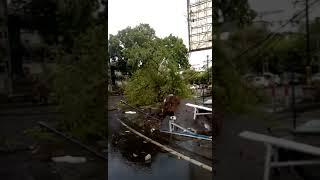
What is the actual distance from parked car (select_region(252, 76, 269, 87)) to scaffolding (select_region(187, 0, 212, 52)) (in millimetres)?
2838

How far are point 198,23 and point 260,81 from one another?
3451 mm

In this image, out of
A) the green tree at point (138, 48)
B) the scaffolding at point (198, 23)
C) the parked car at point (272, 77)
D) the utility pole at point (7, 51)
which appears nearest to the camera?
the utility pole at point (7, 51)

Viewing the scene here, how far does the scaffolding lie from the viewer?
605 cm

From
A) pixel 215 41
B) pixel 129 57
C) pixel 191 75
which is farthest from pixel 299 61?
pixel 129 57

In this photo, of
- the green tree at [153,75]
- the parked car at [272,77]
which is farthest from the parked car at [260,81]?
the green tree at [153,75]

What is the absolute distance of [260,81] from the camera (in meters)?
3.00

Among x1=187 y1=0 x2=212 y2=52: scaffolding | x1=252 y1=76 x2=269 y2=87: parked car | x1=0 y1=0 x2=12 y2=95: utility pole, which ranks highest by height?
x1=187 y1=0 x2=212 y2=52: scaffolding

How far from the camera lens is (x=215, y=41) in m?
3.10

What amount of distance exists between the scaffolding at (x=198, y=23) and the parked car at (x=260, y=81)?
284 cm

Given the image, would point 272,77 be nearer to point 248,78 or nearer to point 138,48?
point 248,78

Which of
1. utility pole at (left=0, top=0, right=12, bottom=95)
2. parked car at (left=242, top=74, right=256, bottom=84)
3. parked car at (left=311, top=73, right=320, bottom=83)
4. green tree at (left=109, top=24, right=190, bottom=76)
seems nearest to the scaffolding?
green tree at (left=109, top=24, right=190, bottom=76)

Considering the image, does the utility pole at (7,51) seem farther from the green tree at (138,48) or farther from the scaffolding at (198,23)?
the green tree at (138,48)

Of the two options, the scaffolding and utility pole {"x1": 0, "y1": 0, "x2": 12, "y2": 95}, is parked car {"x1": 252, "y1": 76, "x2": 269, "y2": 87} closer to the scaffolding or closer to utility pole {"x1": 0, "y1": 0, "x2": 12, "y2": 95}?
utility pole {"x1": 0, "y1": 0, "x2": 12, "y2": 95}

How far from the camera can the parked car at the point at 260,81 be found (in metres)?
2.99
